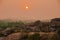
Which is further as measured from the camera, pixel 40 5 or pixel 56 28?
pixel 40 5

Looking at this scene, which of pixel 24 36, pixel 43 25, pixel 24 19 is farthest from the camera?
pixel 24 19

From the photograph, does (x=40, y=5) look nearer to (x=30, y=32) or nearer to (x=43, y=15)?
(x=43, y=15)

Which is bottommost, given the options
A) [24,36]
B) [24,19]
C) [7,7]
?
[24,36]

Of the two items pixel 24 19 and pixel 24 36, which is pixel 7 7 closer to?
pixel 24 19

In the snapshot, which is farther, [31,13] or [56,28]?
[31,13]

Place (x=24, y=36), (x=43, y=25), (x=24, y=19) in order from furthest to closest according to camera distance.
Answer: (x=24, y=19) → (x=43, y=25) → (x=24, y=36)

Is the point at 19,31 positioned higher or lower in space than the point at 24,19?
lower

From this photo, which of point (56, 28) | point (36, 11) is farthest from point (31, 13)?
point (56, 28)

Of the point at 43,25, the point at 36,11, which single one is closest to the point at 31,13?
the point at 36,11

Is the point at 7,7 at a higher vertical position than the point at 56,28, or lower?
higher
